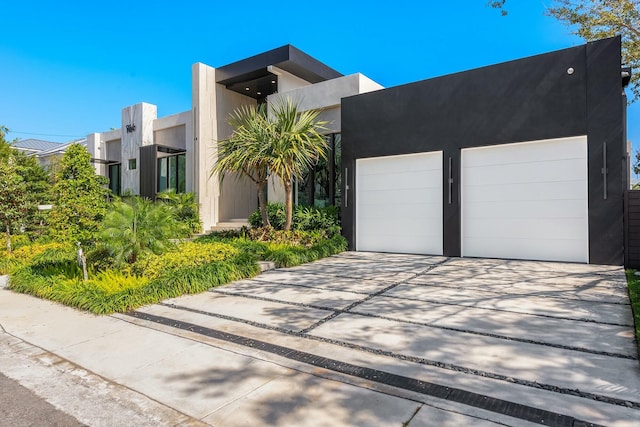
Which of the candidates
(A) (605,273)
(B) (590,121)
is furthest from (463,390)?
(B) (590,121)

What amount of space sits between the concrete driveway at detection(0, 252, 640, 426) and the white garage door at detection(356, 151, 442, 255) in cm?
330

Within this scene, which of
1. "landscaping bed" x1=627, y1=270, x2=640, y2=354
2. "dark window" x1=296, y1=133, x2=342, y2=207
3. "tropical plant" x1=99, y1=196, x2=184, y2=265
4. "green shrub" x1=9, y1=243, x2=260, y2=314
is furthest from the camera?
"dark window" x1=296, y1=133, x2=342, y2=207

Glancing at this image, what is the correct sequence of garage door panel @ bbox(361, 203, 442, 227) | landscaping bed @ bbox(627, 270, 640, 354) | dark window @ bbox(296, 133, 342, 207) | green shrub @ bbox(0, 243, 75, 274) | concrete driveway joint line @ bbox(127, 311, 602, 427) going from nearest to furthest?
concrete driveway joint line @ bbox(127, 311, 602, 427) → landscaping bed @ bbox(627, 270, 640, 354) → green shrub @ bbox(0, 243, 75, 274) → garage door panel @ bbox(361, 203, 442, 227) → dark window @ bbox(296, 133, 342, 207)

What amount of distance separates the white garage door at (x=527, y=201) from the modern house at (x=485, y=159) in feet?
0.06

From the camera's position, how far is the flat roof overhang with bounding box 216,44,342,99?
39.3ft

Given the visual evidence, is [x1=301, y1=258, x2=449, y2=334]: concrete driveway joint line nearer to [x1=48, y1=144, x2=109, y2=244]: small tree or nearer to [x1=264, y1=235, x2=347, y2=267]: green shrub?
[x1=264, y1=235, x2=347, y2=267]: green shrub

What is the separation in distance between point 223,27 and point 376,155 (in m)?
8.89

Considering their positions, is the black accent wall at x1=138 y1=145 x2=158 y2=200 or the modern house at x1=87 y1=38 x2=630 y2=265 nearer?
the modern house at x1=87 y1=38 x2=630 y2=265

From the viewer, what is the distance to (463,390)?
7.88 ft

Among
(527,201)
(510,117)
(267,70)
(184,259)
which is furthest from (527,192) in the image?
(267,70)

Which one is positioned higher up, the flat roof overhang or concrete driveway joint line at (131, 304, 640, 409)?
the flat roof overhang

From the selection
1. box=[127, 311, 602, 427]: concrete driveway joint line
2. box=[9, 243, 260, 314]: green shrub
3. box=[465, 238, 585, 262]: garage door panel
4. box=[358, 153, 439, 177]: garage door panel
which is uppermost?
box=[358, 153, 439, 177]: garage door panel

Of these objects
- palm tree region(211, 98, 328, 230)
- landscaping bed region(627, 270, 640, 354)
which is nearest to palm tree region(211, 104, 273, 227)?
palm tree region(211, 98, 328, 230)

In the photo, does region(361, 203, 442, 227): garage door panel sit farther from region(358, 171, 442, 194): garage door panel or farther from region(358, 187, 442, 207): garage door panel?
region(358, 171, 442, 194): garage door panel
